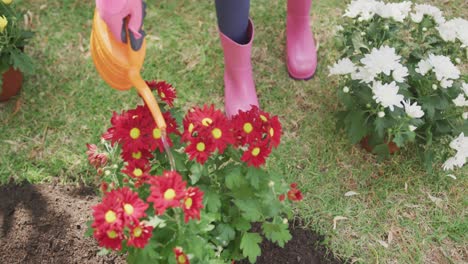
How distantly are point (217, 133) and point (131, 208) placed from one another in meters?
0.29

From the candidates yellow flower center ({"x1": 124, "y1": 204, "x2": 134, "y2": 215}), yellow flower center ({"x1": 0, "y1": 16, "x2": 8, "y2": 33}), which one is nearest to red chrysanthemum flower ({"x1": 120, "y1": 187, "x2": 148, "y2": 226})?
yellow flower center ({"x1": 124, "y1": 204, "x2": 134, "y2": 215})

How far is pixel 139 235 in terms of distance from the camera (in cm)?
107

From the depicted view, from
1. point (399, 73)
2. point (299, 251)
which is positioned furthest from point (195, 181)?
point (399, 73)

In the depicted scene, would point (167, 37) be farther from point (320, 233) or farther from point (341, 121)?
point (320, 233)

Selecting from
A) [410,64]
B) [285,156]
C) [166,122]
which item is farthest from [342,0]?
[166,122]

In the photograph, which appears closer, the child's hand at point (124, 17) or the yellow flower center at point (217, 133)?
the child's hand at point (124, 17)

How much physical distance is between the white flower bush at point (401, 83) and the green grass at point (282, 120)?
0.53 feet

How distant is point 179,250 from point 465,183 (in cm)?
138

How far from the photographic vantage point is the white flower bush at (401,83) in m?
1.69

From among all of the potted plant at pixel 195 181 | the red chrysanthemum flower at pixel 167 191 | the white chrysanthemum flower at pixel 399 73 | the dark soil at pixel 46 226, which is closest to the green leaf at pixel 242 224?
the potted plant at pixel 195 181

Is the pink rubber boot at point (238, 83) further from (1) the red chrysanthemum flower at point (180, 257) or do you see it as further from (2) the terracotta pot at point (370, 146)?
(1) the red chrysanthemum flower at point (180, 257)

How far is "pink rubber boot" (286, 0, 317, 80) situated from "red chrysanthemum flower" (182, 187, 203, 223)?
4.19ft

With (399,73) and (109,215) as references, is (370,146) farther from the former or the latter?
(109,215)

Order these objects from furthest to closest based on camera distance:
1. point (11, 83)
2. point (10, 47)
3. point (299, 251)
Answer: point (11, 83) < point (10, 47) < point (299, 251)
